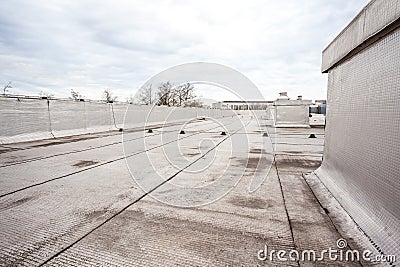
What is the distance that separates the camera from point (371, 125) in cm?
220

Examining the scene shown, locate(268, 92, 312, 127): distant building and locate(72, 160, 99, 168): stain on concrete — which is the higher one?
locate(268, 92, 312, 127): distant building

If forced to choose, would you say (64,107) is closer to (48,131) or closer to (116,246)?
(48,131)

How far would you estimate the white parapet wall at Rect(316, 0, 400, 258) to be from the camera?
180 centimetres

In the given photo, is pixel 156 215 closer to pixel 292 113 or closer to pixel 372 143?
pixel 372 143

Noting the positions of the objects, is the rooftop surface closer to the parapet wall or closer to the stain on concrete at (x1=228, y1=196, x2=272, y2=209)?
the stain on concrete at (x1=228, y1=196, x2=272, y2=209)

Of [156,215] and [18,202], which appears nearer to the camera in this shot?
[156,215]

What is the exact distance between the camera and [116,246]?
1789 millimetres

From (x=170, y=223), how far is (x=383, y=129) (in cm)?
221

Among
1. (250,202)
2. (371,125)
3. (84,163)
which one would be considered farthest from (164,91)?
(371,125)

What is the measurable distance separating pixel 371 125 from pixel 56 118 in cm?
1034

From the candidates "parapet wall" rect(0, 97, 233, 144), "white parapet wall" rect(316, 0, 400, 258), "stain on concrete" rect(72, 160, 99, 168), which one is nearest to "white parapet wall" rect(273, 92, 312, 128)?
"parapet wall" rect(0, 97, 233, 144)

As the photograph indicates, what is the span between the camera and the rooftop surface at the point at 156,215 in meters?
1.71

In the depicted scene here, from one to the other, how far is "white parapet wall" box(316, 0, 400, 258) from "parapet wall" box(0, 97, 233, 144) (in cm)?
927

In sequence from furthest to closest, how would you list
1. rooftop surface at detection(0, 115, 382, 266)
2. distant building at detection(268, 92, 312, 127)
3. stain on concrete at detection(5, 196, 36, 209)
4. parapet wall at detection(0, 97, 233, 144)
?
distant building at detection(268, 92, 312, 127) < parapet wall at detection(0, 97, 233, 144) < stain on concrete at detection(5, 196, 36, 209) < rooftop surface at detection(0, 115, 382, 266)
